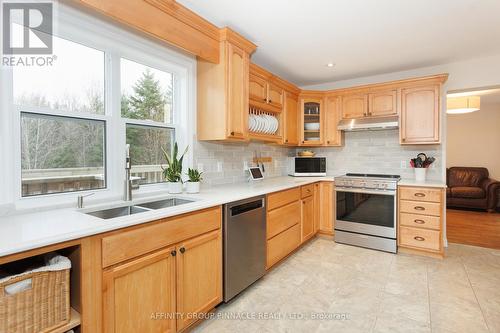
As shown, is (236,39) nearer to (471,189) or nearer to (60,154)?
(60,154)

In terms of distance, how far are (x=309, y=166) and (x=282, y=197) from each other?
146 centimetres

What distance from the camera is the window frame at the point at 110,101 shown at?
1513 mm

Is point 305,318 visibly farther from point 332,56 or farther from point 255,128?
point 332,56

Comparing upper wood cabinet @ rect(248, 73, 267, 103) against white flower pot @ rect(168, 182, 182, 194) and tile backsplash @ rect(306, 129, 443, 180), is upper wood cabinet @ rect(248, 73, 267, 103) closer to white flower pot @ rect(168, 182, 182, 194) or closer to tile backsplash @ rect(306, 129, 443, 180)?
white flower pot @ rect(168, 182, 182, 194)

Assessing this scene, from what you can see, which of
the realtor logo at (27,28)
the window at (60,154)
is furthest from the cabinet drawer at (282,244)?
the realtor logo at (27,28)

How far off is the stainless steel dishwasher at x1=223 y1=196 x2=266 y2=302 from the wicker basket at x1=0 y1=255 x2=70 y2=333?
43.4 inches

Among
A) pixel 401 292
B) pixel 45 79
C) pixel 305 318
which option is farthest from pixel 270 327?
pixel 45 79

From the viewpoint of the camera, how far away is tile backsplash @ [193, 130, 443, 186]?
2.95m

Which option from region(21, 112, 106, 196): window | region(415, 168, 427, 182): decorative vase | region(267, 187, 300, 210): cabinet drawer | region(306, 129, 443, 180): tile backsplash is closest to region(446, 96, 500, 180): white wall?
region(306, 129, 443, 180): tile backsplash

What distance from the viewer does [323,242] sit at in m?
3.74

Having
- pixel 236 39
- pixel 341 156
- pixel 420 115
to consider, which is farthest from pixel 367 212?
pixel 236 39

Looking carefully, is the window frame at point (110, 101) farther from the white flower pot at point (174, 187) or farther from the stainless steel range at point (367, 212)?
the stainless steel range at point (367, 212)

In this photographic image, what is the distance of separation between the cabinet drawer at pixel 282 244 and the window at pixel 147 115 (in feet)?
4.30

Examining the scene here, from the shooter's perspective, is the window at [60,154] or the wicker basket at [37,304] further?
the window at [60,154]
